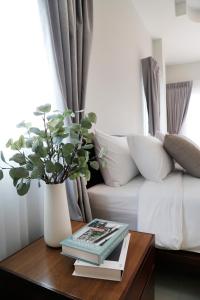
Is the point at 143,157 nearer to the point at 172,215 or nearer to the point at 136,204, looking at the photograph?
the point at 136,204

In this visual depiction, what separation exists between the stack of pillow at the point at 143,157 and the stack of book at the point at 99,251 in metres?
0.68

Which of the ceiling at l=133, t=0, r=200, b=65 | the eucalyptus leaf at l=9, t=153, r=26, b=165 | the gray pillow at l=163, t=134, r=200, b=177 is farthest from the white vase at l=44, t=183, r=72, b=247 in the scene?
the ceiling at l=133, t=0, r=200, b=65

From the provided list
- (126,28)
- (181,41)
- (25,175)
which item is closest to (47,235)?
(25,175)

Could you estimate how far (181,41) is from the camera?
4031 millimetres

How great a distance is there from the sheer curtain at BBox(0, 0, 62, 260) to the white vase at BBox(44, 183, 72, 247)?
0.20 m

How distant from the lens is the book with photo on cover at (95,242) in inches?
28.5

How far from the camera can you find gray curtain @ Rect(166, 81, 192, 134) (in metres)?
5.17

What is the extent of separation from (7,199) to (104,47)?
1701 mm

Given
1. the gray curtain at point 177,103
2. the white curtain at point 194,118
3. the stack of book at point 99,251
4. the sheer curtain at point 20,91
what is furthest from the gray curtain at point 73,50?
the white curtain at point 194,118

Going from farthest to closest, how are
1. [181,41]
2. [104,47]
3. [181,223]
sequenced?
[181,41]
[104,47]
[181,223]

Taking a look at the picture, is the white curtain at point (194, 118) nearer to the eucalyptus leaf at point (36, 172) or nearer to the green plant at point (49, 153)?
the green plant at point (49, 153)

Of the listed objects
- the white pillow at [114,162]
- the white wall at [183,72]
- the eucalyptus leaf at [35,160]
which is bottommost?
the white pillow at [114,162]

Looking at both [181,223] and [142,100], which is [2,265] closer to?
[181,223]

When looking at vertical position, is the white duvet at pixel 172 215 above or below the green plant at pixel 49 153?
below
